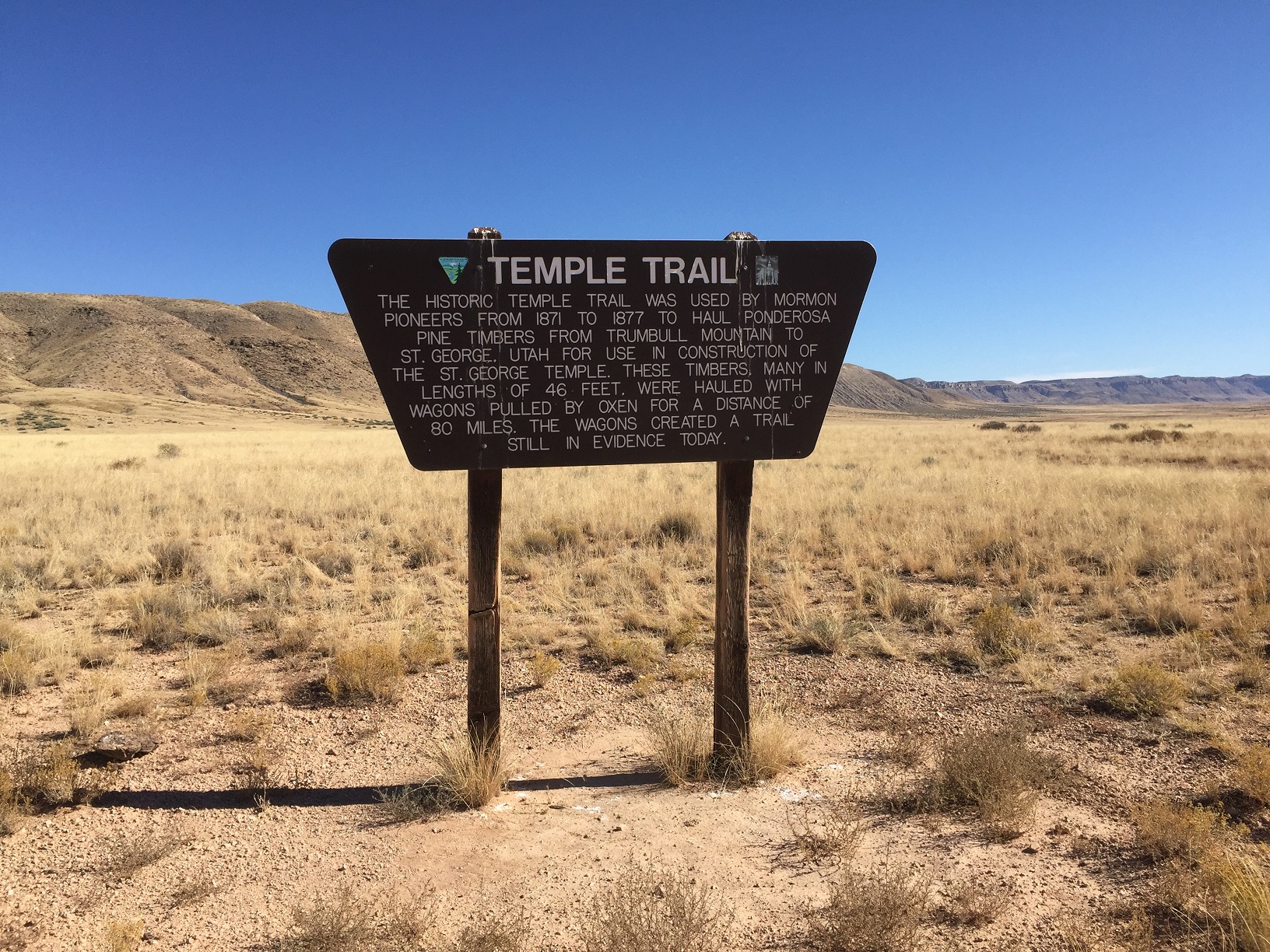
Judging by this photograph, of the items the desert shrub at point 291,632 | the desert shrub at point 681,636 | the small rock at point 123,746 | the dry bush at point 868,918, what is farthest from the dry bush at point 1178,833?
the desert shrub at point 291,632

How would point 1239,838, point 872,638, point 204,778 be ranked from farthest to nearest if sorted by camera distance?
point 872,638, point 204,778, point 1239,838

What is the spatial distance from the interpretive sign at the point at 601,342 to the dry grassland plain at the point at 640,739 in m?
1.89

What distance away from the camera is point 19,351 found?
96688 millimetres

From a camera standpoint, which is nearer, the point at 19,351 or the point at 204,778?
the point at 204,778

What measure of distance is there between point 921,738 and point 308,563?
7469 millimetres

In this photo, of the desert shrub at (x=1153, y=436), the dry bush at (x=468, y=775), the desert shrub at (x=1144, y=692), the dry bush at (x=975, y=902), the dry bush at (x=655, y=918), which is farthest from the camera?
the desert shrub at (x=1153, y=436)

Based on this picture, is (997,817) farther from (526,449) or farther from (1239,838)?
(526,449)

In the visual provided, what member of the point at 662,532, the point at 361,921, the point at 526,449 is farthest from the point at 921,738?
the point at 662,532

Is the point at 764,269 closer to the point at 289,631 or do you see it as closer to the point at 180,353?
the point at 289,631

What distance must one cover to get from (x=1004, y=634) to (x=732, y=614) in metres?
3.37

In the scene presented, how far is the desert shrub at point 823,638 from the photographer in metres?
6.77

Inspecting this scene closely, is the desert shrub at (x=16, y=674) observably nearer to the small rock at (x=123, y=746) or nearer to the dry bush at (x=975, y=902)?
the small rock at (x=123, y=746)

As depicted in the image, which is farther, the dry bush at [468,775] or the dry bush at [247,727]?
the dry bush at [247,727]

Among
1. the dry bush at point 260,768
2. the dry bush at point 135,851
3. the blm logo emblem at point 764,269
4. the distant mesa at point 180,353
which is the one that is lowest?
the dry bush at point 260,768
